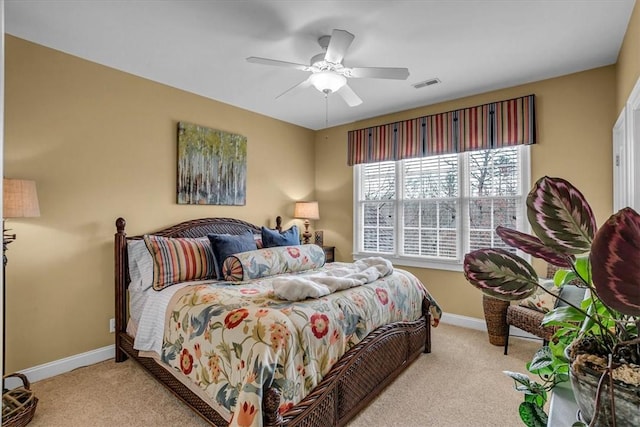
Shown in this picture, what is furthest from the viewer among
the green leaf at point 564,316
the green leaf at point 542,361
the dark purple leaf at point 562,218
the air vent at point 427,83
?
the air vent at point 427,83

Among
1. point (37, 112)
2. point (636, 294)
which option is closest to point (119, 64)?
point (37, 112)

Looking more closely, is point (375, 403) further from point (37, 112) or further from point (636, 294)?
point (37, 112)

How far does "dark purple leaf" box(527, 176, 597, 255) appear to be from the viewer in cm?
63

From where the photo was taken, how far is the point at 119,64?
9.96ft

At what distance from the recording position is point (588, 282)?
0.70 metres

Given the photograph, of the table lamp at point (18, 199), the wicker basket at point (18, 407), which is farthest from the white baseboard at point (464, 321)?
the table lamp at point (18, 199)

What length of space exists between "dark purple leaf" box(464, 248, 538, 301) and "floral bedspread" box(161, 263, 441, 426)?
48.6 inches

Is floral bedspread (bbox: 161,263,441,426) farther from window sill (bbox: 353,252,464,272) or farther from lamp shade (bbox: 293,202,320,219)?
lamp shade (bbox: 293,202,320,219)

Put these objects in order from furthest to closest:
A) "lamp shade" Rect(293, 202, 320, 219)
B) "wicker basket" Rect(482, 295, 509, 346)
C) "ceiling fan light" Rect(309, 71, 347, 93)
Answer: "lamp shade" Rect(293, 202, 320, 219), "wicker basket" Rect(482, 295, 509, 346), "ceiling fan light" Rect(309, 71, 347, 93)

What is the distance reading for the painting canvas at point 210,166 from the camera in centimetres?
362

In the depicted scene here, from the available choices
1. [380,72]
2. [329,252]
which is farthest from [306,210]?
[380,72]

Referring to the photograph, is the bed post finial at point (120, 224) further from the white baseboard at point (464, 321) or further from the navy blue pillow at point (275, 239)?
the white baseboard at point (464, 321)

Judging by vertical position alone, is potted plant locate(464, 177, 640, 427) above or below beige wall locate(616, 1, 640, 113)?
below

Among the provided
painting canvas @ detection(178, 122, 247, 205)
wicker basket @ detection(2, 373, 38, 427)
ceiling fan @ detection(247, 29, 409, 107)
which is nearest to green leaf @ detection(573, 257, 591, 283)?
ceiling fan @ detection(247, 29, 409, 107)
